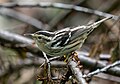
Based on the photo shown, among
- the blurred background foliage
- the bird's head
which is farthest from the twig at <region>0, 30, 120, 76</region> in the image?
the bird's head

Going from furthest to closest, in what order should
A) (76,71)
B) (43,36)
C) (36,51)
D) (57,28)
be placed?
(57,28), (36,51), (43,36), (76,71)

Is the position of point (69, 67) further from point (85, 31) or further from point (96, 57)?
point (96, 57)

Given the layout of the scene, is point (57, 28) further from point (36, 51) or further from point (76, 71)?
point (76, 71)

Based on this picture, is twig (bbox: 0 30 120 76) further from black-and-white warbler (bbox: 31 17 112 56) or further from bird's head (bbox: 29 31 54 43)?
bird's head (bbox: 29 31 54 43)

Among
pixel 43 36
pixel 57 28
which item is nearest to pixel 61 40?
pixel 43 36

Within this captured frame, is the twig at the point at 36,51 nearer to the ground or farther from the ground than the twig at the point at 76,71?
farther from the ground

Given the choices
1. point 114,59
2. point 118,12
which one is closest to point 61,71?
point 114,59

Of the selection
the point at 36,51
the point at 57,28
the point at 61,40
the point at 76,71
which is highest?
the point at 57,28

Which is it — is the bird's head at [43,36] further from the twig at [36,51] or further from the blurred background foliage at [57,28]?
the twig at [36,51]

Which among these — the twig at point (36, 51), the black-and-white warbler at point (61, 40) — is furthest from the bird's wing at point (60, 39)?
the twig at point (36, 51)
